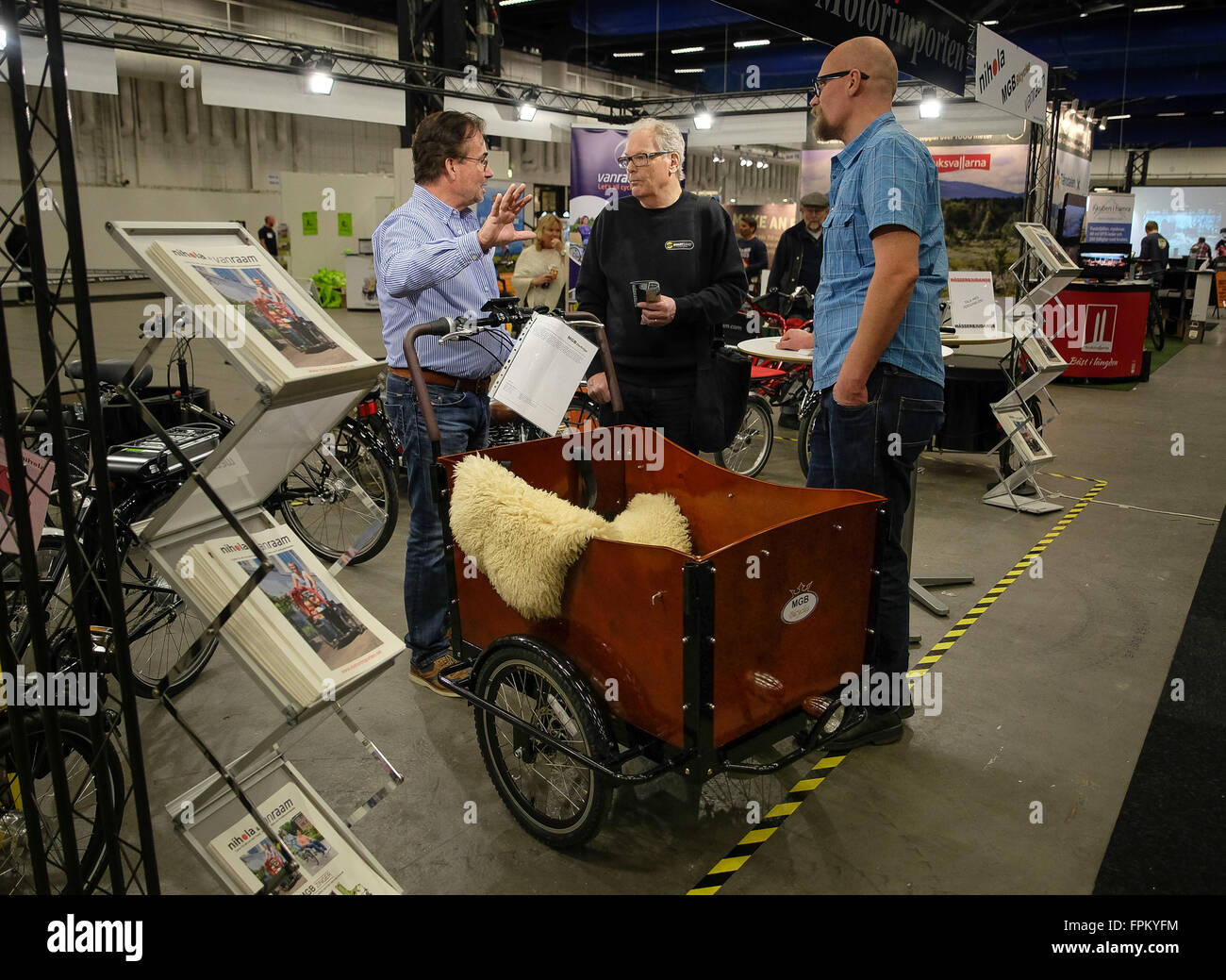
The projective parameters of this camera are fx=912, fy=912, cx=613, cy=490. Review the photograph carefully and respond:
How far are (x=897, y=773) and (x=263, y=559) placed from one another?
184 cm

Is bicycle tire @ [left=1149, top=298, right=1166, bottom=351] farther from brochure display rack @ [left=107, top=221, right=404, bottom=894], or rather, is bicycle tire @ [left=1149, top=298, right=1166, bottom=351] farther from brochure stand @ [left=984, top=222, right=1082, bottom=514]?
brochure display rack @ [left=107, top=221, right=404, bottom=894]

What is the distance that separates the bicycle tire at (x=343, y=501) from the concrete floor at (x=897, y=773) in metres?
0.21

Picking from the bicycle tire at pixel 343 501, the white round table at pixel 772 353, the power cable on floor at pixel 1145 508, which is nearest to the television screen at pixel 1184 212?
the power cable on floor at pixel 1145 508

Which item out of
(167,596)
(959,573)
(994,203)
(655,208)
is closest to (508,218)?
(655,208)

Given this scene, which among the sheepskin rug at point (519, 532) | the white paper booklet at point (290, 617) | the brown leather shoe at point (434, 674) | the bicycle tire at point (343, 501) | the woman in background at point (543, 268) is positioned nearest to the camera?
the white paper booklet at point (290, 617)

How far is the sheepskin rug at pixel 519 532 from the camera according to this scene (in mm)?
1957

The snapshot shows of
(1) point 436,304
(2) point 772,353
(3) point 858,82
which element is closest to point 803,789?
(1) point 436,304

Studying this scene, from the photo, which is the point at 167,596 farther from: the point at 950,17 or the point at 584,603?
the point at 950,17

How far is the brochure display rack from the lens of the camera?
1.67 metres

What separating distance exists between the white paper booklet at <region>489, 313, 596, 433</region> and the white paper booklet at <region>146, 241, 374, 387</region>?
0.45 m

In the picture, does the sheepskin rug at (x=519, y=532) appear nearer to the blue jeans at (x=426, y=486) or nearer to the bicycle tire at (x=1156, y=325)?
the blue jeans at (x=426, y=486)

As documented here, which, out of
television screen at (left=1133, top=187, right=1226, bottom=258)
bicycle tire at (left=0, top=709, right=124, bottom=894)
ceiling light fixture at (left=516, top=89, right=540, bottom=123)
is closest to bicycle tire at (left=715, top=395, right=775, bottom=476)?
bicycle tire at (left=0, top=709, right=124, bottom=894)

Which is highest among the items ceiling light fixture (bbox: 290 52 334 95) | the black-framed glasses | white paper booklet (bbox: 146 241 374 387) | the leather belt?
ceiling light fixture (bbox: 290 52 334 95)

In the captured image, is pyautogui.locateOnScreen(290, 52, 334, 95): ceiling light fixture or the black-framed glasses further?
pyautogui.locateOnScreen(290, 52, 334, 95): ceiling light fixture
